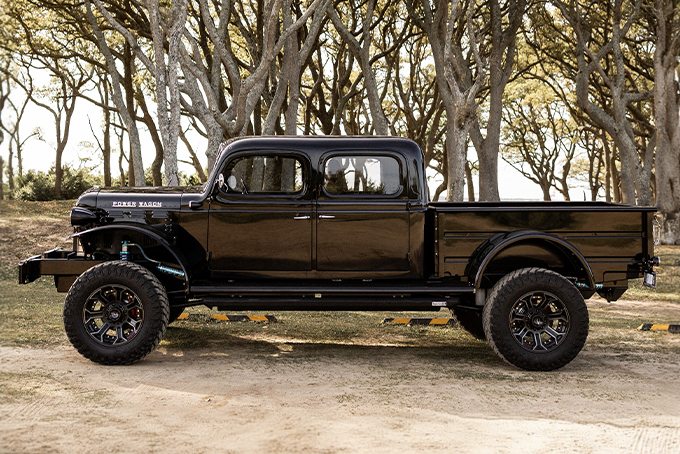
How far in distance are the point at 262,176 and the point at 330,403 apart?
109 inches

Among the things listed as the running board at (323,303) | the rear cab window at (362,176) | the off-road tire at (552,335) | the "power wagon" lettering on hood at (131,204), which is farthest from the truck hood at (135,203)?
the off-road tire at (552,335)

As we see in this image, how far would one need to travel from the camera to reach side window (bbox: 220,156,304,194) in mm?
7066

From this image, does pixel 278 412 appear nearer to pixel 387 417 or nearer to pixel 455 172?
pixel 387 417

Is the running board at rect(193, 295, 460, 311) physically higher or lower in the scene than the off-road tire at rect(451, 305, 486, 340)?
higher

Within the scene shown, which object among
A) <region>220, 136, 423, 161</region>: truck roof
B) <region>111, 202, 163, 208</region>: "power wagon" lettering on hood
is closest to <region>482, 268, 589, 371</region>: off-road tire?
<region>220, 136, 423, 161</region>: truck roof

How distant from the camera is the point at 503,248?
6828mm

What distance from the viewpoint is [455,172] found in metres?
15.1

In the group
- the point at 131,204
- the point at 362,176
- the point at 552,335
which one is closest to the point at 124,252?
the point at 131,204

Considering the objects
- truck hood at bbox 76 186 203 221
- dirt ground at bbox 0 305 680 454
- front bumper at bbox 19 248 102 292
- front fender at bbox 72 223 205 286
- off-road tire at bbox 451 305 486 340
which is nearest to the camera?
dirt ground at bbox 0 305 680 454

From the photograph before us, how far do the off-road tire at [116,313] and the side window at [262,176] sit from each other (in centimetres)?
127

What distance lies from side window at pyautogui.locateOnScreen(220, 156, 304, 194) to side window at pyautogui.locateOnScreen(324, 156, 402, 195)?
33 cm

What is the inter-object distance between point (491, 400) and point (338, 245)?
221 cm

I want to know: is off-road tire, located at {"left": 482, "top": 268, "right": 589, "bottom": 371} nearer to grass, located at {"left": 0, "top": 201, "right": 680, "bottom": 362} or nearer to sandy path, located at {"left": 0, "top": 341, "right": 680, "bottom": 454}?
sandy path, located at {"left": 0, "top": 341, "right": 680, "bottom": 454}

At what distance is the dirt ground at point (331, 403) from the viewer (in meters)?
4.56
